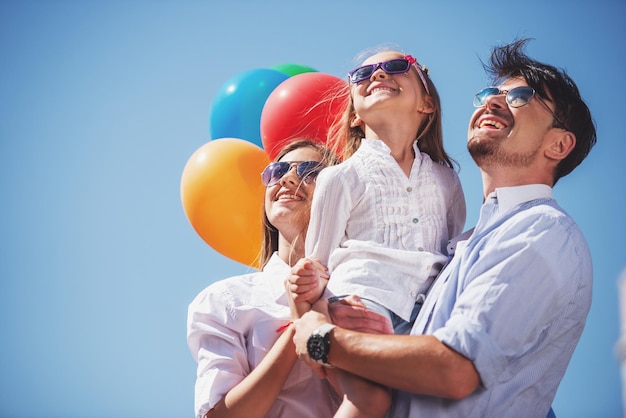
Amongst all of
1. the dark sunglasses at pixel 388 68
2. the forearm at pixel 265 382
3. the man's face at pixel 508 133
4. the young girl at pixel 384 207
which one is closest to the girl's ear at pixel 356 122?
the young girl at pixel 384 207

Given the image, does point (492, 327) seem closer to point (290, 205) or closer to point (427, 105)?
point (427, 105)

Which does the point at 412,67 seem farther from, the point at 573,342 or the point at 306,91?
the point at 573,342

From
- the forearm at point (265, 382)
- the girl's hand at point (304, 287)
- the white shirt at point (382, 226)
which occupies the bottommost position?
the forearm at point (265, 382)

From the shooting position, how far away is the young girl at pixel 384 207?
3.17 m

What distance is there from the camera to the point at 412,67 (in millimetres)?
3773

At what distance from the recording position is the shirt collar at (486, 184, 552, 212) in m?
3.24

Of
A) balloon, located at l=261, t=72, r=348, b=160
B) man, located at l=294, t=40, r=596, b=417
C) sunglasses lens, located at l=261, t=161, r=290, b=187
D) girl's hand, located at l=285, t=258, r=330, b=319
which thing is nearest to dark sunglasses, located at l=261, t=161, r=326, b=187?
sunglasses lens, located at l=261, t=161, r=290, b=187

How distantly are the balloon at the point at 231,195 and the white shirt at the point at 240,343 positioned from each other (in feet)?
3.15

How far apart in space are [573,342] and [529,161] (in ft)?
2.75

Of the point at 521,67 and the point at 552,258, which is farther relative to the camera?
the point at 521,67

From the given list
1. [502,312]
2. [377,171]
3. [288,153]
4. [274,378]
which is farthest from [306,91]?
[502,312]

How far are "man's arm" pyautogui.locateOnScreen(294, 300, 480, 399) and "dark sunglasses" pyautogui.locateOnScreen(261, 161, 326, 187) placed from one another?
1.43 m

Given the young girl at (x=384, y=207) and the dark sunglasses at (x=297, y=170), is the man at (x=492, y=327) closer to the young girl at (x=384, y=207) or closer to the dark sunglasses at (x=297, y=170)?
the young girl at (x=384, y=207)

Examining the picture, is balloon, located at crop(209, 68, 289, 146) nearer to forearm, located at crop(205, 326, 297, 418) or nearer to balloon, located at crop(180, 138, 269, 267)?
balloon, located at crop(180, 138, 269, 267)
